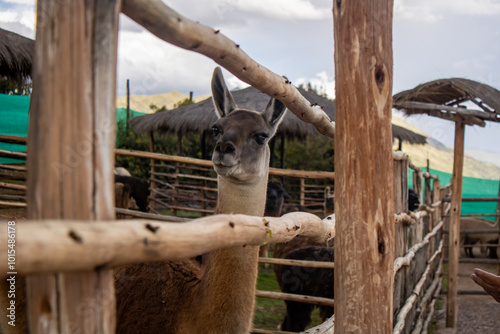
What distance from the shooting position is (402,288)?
3.66m

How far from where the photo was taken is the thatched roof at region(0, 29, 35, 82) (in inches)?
220

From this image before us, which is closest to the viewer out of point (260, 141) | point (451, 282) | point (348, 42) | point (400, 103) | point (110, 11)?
point (110, 11)

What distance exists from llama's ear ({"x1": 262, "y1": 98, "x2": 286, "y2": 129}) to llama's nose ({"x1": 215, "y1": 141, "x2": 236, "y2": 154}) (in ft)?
1.55

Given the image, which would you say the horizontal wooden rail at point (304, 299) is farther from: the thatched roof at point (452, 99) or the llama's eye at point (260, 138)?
the thatched roof at point (452, 99)

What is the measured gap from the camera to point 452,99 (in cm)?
→ 534

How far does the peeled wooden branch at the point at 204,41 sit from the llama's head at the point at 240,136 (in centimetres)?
59

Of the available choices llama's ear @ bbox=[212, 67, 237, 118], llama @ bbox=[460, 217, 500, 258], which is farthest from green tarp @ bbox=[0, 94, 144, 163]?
llama @ bbox=[460, 217, 500, 258]

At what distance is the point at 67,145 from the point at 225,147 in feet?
5.35

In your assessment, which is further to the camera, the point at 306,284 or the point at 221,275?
the point at 306,284

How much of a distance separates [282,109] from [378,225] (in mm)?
1402

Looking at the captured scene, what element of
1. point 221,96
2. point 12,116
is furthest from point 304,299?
point 12,116

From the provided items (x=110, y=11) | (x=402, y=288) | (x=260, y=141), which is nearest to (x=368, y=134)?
(x=110, y=11)

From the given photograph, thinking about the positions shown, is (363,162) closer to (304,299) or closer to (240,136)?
(240,136)

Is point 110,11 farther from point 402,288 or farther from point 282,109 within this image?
point 402,288
